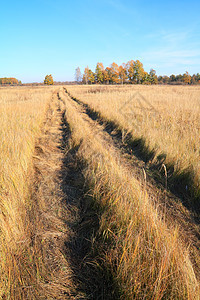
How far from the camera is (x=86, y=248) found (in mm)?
1475

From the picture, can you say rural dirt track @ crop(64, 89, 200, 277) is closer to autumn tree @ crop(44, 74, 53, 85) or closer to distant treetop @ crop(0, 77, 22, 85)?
autumn tree @ crop(44, 74, 53, 85)

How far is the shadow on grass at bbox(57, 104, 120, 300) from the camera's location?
114 cm

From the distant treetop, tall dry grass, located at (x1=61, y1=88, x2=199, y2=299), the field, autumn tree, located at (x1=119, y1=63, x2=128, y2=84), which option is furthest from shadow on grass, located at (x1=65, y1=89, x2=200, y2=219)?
the distant treetop

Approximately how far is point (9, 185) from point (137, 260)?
Result: 1.66 metres

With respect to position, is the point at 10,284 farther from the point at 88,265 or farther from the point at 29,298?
the point at 88,265

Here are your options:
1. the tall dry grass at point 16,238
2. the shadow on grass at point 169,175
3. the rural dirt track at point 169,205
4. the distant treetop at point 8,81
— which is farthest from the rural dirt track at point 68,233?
the distant treetop at point 8,81

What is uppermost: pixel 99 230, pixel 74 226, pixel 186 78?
pixel 186 78

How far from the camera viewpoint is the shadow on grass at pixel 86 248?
3.76ft

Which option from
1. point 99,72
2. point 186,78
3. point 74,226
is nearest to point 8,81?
point 99,72

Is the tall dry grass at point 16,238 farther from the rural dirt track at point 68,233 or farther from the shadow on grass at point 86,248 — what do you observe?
the shadow on grass at point 86,248

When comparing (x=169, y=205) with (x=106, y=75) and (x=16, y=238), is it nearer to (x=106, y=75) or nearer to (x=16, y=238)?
(x=16, y=238)

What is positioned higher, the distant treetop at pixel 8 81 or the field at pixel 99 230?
the distant treetop at pixel 8 81

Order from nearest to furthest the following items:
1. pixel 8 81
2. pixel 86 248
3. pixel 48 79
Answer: pixel 86 248 → pixel 48 79 → pixel 8 81

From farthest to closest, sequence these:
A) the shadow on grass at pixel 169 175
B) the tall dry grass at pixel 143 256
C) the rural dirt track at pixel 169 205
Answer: the shadow on grass at pixel 169 175
the rural dirt track at pixel 169 205
the tall dry grass at pixel 143 256
